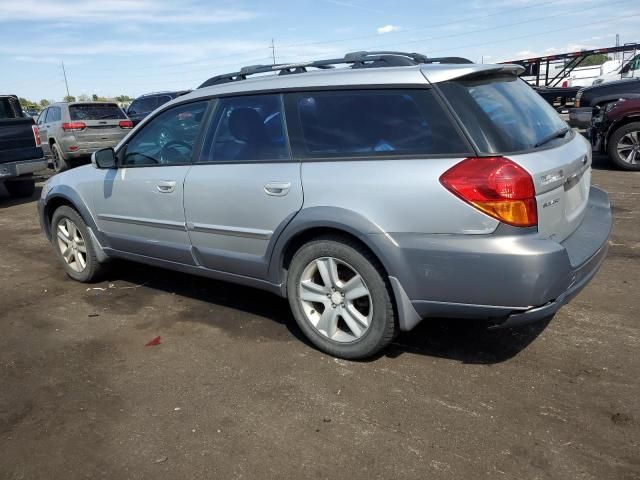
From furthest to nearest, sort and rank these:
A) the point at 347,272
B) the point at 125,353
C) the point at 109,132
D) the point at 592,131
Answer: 1. the point at 109,132
2. the point at 592,131
3. the point at 125,353
4. the point at 347,272

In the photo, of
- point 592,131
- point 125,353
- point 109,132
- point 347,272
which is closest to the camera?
point 347,272

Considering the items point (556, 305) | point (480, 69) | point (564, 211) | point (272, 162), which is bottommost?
point (556, 305)

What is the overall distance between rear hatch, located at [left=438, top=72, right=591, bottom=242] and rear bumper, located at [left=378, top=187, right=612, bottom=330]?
0.57ft

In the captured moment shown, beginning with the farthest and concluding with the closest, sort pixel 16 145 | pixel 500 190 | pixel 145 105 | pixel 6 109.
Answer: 1. pixel 145 105
2. pixel 6 109
3. pixel 16 145
4. pixel 500 190

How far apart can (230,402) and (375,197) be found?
1.37 m

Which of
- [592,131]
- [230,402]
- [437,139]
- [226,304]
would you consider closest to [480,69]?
[437,139]

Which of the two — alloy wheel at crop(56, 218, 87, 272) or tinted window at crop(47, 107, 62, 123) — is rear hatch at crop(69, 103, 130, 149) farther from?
alloy wheel at crop(56, 218, 87, 272)

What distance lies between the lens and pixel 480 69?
10.3ft

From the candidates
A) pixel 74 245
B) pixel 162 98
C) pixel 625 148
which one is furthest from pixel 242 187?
pixel 162 98

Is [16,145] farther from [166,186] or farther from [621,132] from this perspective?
[621,132]

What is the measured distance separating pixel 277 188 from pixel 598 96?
932 centimetres

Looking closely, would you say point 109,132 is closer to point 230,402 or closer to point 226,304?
point 226,304

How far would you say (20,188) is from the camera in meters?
10.9

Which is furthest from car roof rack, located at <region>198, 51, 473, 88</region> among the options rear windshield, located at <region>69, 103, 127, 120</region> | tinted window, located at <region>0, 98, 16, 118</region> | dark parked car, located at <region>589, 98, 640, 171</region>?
rear windshield, located at <region>69, 103, 127, 120</region>
